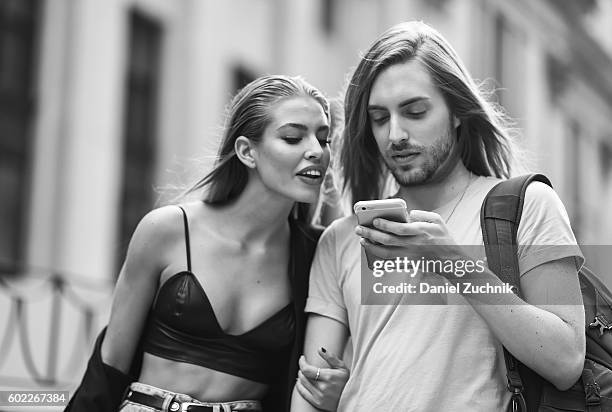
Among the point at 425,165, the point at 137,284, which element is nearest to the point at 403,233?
the point at 425,165

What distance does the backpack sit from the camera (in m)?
3.31

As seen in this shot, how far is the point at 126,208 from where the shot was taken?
15.0 m

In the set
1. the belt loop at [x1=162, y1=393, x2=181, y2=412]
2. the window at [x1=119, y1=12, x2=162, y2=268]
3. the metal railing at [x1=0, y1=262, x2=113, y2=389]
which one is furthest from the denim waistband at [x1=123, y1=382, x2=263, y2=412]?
the window at [x1=119, y1=12, x2=162, y2=268]

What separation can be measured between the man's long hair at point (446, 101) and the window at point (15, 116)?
9944mm

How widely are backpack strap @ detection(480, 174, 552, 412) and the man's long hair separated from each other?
0.41m

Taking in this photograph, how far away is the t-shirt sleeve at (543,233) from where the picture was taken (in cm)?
338

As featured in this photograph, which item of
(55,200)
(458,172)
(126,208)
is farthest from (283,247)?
(126,208)

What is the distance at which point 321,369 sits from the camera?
3.83 m

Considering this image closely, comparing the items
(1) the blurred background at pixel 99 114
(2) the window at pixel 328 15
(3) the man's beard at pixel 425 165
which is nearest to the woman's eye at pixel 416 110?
(3) the man's beard at pixel 425 165

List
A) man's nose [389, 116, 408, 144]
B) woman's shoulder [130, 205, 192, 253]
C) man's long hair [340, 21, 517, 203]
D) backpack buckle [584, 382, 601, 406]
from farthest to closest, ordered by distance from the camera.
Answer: woman's shoulder [130, 205, 192, 253] → man's long hair [340, 21, 517, 203] → man's nose [389, 116, 408, 144] → backpack buckle [584, 382, 601, 406]

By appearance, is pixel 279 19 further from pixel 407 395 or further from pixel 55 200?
A: pixel 407 395

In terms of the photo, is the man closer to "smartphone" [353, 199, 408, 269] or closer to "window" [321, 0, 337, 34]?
"smartphone" [353, 199, 408, 269]

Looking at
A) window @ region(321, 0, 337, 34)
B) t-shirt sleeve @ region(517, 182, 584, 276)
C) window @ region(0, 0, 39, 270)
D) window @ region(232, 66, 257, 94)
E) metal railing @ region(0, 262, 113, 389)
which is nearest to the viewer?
t-shirt sleeve @ region(517, 182, 584, 276)

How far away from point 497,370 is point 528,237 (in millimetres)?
478
